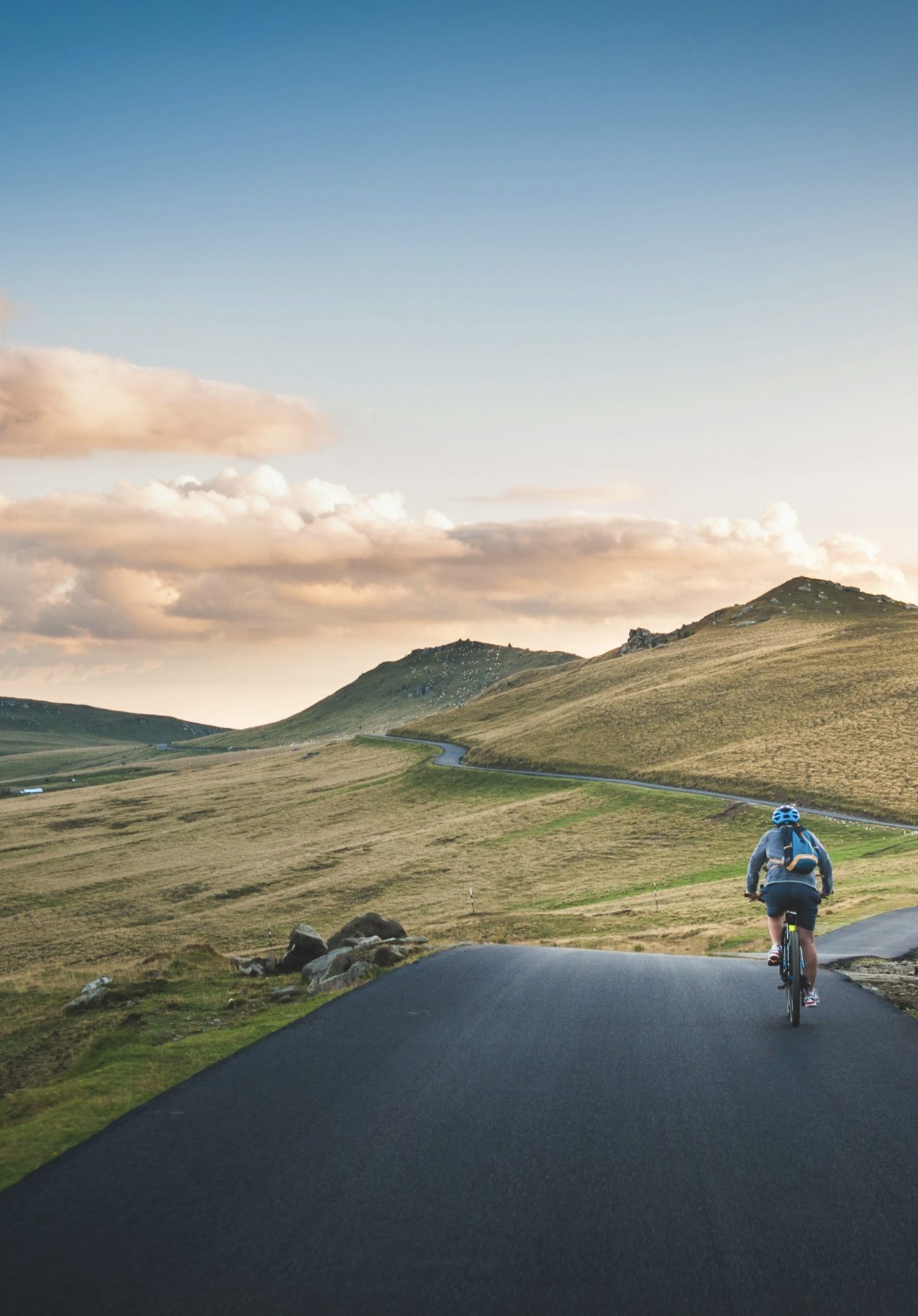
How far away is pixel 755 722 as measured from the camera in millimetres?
100875

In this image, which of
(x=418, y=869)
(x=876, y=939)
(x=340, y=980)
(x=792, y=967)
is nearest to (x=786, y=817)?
(x=792, y=967)

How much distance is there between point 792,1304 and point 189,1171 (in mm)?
4709

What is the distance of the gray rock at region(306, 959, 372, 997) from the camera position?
17.2 m

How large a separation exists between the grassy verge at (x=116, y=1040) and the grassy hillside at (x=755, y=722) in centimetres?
5414

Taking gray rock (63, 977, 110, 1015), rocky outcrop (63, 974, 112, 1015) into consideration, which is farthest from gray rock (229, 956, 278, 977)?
gray rock (63, 977, 110, 1015)

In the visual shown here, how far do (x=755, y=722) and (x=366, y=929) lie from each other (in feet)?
271

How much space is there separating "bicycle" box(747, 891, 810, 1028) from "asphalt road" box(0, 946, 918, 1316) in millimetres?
433

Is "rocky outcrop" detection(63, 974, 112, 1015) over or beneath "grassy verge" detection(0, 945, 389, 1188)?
beneath

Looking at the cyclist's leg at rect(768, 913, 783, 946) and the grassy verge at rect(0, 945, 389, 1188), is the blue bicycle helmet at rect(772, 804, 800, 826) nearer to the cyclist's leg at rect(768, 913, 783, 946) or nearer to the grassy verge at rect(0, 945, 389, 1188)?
the cyclist's leg at rect(768, 913, 783, 946)

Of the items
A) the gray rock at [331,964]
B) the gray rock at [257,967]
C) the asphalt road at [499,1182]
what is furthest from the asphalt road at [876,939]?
the gray rock at [257,967]

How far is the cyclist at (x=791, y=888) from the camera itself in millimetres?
13250

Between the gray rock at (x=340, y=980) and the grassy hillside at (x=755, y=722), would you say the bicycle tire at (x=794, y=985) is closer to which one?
the gray rock at (x=340, y=980)

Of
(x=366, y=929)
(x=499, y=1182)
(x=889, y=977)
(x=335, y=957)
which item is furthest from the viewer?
(x=366, y=929)

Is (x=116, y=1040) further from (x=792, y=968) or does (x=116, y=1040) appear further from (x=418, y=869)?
(x=418, y=869)
